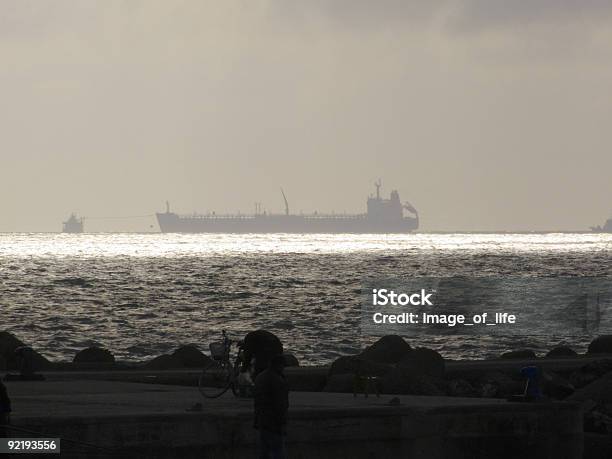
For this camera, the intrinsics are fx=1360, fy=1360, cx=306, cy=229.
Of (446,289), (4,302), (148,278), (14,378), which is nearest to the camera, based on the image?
(14,378)

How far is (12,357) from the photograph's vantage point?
1029 inches

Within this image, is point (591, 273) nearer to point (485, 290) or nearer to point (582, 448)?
point (485, 290)

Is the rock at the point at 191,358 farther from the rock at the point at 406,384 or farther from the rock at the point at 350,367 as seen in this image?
the rock at the point at 406,384

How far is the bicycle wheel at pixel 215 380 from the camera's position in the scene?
17.2m

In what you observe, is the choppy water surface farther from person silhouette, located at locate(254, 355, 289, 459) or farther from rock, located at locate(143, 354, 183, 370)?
person silhouette, located at locate(254, 355, 289, 459)

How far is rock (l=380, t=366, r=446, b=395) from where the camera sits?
20.2 m

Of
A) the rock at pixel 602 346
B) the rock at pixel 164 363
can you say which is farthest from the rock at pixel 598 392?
the rock at pixel 602 346

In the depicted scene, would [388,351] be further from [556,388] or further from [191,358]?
[556,388]

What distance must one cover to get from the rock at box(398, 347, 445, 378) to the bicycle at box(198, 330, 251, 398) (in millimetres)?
6699

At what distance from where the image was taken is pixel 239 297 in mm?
78188

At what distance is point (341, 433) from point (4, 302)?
60.7 m

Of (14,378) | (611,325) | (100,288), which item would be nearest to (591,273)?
(100,288)

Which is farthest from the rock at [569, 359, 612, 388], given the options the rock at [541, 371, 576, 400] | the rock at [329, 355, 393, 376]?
the rock at [329, 355, 393, 376]

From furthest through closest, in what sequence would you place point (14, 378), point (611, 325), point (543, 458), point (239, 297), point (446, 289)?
1. point (446, 289)
2. point (239, 297)
3. point (611, 325)
4. point (14, 378)
5. point (543, 458)
